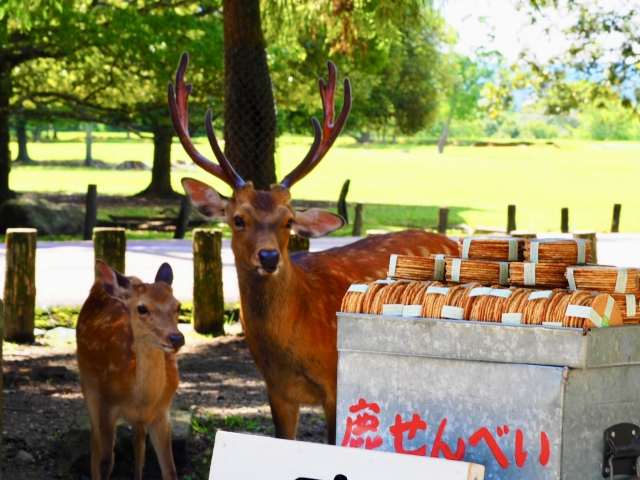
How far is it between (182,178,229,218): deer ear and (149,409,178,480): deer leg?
1196 millimetres

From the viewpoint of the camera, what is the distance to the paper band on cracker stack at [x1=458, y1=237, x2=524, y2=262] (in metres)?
3.72

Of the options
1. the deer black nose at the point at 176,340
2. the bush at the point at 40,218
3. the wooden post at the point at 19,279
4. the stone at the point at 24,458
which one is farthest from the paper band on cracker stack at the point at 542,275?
the bush at the point at 40,218

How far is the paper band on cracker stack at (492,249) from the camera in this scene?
12.2 feet

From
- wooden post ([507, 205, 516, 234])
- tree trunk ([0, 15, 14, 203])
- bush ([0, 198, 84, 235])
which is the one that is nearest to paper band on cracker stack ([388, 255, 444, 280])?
bush ([0, 198, 84, 235])

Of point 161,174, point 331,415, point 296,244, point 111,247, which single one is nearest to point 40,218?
point 161,174

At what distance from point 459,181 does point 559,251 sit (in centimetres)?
5034

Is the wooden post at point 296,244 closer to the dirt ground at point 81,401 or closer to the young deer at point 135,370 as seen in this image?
the dirt ground at point 81,401

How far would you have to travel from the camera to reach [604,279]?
3.32m

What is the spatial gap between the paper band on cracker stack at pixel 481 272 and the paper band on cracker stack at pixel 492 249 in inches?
4.1

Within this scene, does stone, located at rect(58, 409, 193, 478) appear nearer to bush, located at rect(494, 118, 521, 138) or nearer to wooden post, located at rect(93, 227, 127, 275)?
wooden post, located at rect(93, 227, 127, 275)

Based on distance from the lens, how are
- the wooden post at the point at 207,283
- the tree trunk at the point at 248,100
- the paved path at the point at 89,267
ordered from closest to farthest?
the wooden post at the point at 207,283
the tree trunk at the point at 248,100
the paved path at the point at 89,267

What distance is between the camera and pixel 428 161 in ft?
240

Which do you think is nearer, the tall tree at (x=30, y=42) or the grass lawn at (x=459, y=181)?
the tall tree at (x=30, y=42)

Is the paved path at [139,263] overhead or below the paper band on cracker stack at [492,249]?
below
